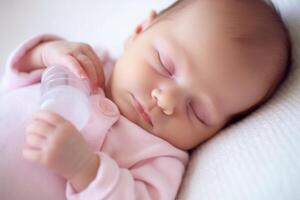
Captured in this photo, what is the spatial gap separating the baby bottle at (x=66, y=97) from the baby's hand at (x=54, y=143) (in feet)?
0.11

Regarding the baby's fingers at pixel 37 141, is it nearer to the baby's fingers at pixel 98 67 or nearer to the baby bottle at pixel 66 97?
the baby bottle at pixel 66 97

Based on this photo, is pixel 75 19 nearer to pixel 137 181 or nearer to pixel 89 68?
pixel 89 68

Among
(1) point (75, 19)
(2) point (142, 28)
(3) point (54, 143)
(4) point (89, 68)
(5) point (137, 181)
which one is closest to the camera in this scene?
(3) point (54, 143)

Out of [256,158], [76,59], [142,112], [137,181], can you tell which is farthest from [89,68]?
[256,158]

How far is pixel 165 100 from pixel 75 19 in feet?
2.04

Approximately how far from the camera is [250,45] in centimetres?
95

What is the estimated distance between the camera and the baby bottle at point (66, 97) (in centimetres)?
81

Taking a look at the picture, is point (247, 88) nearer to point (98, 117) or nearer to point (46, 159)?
point (98, 117)

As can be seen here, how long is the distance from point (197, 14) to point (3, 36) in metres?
0.70

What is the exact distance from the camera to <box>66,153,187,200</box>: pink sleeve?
2.64 ft

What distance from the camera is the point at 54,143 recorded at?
0.75 m

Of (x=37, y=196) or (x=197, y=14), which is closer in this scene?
(x=37, y=196)

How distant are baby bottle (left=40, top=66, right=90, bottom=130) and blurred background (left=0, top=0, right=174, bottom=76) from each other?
0.39m

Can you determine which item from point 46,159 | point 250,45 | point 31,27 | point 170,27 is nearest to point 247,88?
point 250,45
